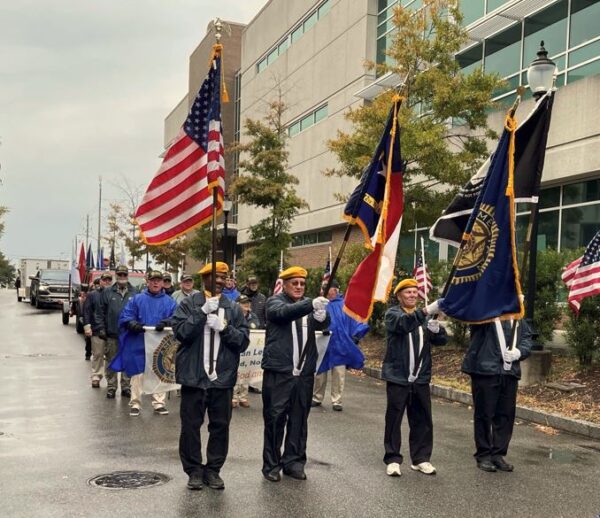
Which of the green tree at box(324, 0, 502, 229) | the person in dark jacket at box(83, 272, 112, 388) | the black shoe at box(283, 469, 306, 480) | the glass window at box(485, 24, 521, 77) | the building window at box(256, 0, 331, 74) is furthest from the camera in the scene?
the building window at box(256, 0, 331, 74)

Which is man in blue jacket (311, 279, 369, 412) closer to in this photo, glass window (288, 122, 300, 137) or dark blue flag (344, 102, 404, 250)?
dark blue flag (344, 102, 404, 250)

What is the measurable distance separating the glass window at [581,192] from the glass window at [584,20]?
144 inches

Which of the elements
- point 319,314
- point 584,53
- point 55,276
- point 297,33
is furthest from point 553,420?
point 55,276

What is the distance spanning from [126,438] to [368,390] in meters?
5.47

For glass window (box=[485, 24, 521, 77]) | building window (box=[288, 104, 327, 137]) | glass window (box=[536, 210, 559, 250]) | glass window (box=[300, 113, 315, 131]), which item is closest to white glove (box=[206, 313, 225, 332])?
glass window (box=[536, 210, 559, 250])

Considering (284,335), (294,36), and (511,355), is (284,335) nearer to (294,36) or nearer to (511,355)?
(511,355)

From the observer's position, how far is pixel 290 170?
37.1m

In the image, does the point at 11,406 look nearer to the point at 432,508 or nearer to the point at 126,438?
the point at 126,438

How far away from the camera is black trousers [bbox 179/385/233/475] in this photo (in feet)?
19.5

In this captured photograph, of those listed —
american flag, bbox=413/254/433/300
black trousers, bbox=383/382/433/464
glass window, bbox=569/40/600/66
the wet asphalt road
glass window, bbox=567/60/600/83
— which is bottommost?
the wet asphalt road

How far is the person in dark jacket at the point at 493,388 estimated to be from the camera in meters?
6.88

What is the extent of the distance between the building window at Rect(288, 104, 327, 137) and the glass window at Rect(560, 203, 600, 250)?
16.6 m

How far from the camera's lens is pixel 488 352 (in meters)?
6.94

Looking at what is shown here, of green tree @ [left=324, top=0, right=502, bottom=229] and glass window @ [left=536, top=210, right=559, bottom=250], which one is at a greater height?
green tree @ [left=324, top=0, right=502, bottom=229]
